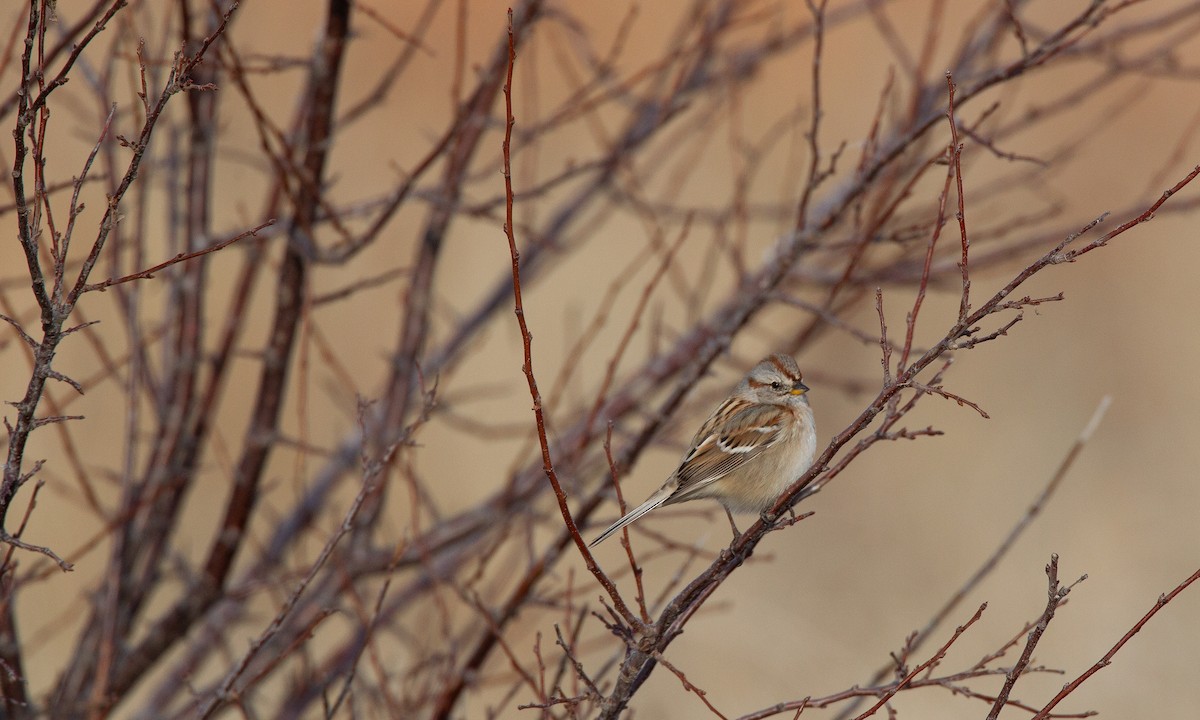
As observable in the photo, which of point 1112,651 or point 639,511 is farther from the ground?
point 639,511

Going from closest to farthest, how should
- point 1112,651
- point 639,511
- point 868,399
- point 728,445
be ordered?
point 1112,651 < point 639,511 < point 728,445 < point 868,399

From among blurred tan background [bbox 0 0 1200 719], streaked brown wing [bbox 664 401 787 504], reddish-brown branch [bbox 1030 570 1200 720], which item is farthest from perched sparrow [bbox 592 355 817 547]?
blurred tan background [bbox 0 0 1200 719]

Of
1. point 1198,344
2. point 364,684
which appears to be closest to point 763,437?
point 364,684

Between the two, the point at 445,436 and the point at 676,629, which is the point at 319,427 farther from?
the point at 676,629

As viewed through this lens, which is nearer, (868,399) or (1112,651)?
(1112,651)

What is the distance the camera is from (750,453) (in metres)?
3.98

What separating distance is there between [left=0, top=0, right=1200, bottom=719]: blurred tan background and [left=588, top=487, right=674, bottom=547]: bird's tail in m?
4.71

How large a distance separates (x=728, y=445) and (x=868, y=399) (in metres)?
6.57

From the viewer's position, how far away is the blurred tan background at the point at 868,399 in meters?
8.59

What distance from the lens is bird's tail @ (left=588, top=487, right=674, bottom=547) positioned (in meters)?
3.12

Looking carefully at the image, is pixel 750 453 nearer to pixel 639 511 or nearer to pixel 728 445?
pixel 728 445

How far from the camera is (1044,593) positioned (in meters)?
8.77

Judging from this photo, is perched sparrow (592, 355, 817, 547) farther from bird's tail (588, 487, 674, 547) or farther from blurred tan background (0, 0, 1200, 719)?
blurred tan background (0, 0, 1200, 719)

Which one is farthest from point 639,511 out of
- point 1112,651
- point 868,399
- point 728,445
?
point 868,399
